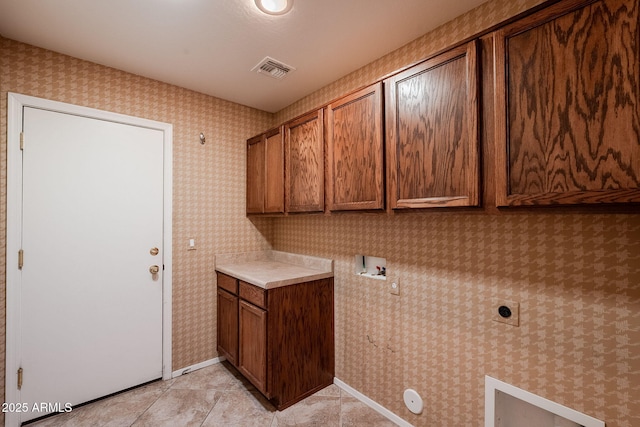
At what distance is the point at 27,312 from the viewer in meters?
1.91

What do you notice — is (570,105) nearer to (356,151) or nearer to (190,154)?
(356,151)

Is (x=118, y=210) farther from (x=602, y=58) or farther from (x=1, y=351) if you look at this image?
(x=602, y=58)

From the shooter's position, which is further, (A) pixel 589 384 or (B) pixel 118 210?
(B) pixel 118 210

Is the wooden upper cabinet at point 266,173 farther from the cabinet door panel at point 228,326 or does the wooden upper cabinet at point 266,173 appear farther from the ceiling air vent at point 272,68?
the cabinet door panel at point 228,326

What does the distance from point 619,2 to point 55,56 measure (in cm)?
308

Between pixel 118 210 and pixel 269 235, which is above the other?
pixel 118 210

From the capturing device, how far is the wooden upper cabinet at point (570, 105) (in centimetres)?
90

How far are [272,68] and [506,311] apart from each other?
2.23 meters

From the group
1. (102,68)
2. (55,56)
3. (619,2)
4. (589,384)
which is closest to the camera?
(619,2)

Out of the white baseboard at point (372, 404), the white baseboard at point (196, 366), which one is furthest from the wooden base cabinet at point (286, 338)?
the white baseboard at point (196, 366)

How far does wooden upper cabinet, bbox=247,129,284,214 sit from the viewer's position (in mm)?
2488

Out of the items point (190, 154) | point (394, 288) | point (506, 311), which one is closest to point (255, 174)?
point (190, 154)

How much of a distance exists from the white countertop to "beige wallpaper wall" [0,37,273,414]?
0.10 meters

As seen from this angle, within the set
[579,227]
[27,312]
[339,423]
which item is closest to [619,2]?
[579,227]
